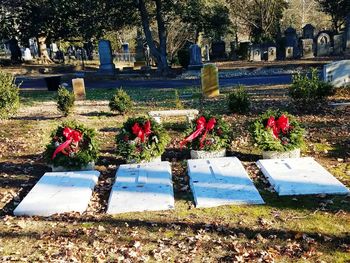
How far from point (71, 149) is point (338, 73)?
10.3m

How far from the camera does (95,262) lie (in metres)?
4.52

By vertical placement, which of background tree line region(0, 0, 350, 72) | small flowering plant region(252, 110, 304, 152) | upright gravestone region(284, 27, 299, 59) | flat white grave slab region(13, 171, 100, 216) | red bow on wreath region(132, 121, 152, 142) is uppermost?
background tree line region(0, 0, 350, 72)

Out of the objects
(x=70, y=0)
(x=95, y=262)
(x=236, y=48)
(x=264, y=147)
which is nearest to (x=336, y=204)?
(x=264, y=147)

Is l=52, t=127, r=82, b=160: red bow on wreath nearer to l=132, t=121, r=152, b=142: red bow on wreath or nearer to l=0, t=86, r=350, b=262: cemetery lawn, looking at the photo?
l=0, t=86, r=350, b=262: cemetery lawn

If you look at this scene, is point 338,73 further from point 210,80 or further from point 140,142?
point 140,142

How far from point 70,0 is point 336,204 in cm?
3140

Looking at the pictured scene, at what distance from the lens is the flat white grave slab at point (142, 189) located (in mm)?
5781

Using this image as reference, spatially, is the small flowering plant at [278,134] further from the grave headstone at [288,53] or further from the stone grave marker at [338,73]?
the grave headstone at [288,53]

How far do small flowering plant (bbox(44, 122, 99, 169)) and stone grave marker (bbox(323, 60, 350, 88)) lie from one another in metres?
9.54

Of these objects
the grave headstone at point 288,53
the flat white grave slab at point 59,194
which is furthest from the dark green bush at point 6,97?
the grave headstone at point 288,53

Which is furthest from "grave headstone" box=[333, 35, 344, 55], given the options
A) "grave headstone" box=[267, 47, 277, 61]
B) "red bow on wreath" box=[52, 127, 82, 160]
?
"red bow on wreath" box=[52, 127, 82, 160]

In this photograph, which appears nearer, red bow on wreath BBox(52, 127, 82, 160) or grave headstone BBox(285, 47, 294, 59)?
red bow on wreath BBox(52, 127, 82, 160)

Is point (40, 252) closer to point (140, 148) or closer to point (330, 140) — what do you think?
point (140, 148)

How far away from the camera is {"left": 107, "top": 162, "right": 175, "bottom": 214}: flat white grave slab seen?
19.0ft
